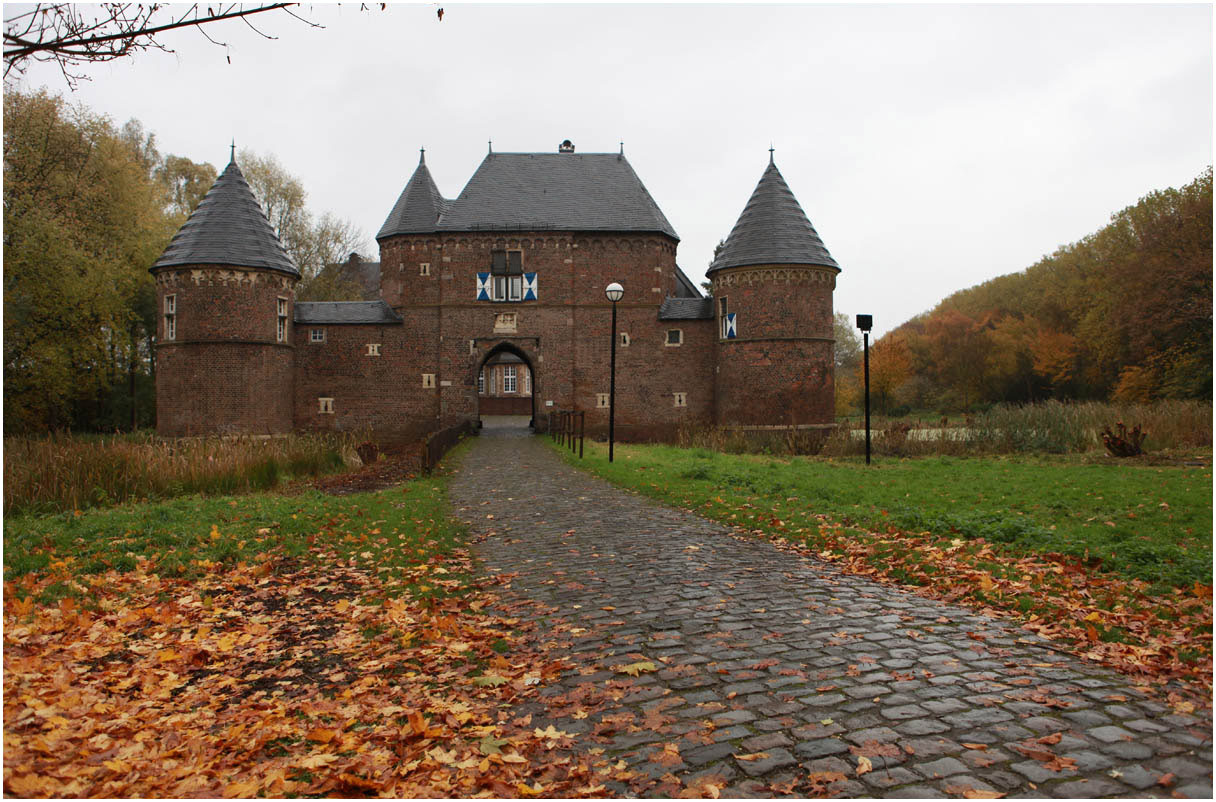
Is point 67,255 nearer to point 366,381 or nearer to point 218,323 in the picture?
point 218,323

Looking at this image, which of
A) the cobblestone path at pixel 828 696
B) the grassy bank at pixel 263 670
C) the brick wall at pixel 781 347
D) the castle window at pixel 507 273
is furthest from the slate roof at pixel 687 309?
the cobblestone path at pixel 828 696

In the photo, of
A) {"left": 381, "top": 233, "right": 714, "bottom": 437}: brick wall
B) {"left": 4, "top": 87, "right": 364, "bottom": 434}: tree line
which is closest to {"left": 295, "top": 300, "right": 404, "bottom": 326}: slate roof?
{"left": 381, "top": 233, "right": 714, "bottom": 437}: brick wall

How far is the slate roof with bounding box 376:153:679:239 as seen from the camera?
98.8ft

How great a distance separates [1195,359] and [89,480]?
37228 mm

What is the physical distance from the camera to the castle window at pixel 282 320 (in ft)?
89.8

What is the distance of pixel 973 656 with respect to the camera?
4547 millimetres

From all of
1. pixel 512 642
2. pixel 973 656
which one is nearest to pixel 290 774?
pixel 512 642

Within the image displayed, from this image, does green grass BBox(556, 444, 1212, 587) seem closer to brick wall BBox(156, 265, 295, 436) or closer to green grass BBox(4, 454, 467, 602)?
green grass BBox(4, 454, 467, 602)

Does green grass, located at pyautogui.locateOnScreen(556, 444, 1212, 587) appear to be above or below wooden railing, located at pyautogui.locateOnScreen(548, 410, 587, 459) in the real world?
below

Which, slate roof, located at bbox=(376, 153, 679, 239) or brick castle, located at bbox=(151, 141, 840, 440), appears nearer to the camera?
brick castle, located at bbox=(151, 141, 840, 440)

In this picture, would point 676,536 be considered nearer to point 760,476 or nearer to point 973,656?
point 973,656

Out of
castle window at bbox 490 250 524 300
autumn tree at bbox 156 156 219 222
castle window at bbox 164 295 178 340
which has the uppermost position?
autumn tree at bbox 156 156 219 222

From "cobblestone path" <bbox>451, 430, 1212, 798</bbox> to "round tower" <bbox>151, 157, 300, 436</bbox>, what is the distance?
22.5 meters

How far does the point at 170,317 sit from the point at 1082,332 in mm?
44460
